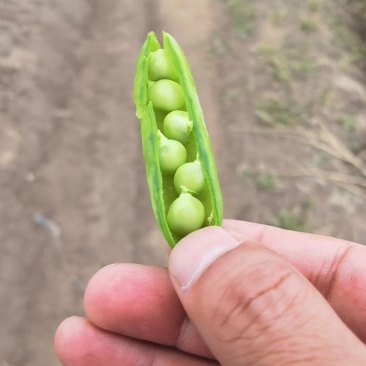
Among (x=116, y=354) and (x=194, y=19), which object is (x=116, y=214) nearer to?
(x=116, y=354)

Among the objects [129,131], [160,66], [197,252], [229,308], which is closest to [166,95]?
[160,66]

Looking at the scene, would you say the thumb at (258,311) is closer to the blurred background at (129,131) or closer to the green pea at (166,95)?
the green pea at (166,95)

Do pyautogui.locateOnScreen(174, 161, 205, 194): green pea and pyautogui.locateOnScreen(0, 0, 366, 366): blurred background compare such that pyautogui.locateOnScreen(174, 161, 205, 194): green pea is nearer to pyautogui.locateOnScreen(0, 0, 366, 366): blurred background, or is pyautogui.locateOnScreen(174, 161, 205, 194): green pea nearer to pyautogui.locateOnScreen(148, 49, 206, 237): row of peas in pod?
pyautogui.locateOnScreen(148, 49, 206, 237): row of peas in pod

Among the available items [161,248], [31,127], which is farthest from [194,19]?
[161,248]

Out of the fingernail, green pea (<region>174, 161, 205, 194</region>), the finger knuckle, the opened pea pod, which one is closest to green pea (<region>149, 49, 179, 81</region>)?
the opened pea pod

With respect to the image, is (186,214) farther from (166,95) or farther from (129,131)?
(129,131)

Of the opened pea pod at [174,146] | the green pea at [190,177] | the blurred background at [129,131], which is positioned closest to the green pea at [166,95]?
the opened pea pod at [174,146]
